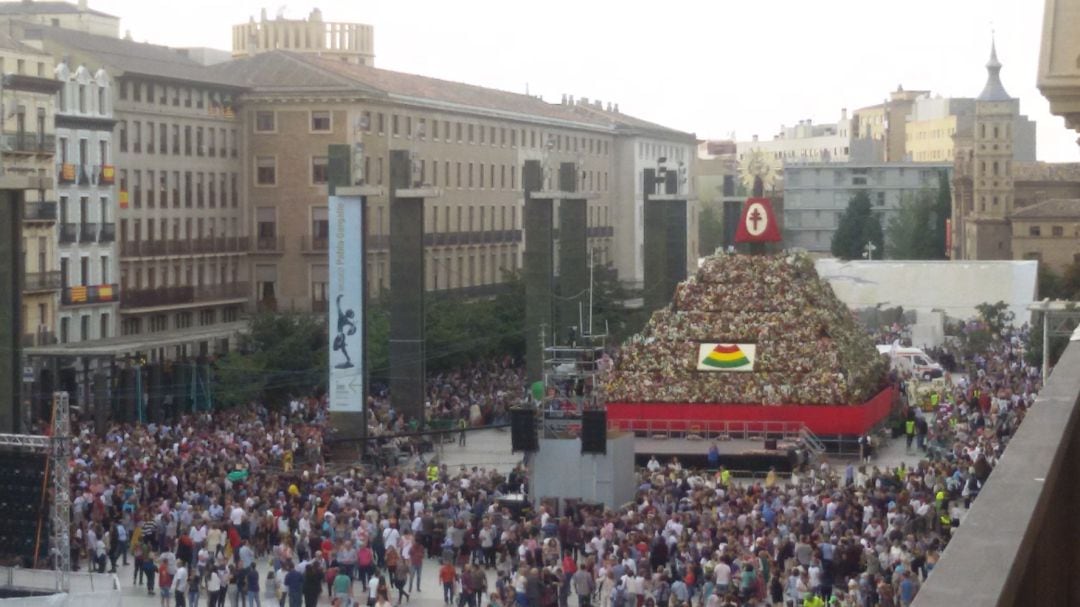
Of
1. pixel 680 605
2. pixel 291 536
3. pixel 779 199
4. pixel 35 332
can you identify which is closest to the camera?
pixel 680 605

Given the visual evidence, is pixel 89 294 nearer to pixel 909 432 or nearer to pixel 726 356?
pixel 726 356

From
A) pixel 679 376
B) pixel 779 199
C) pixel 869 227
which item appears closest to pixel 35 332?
pixel 679 376

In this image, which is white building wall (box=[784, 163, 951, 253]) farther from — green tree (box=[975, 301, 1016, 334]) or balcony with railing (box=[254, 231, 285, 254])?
balcony with railing (box=[254, 231, 285, 254])

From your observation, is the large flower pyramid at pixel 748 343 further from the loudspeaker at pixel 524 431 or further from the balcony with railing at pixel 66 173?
the balcony with railing at pixel 66 173

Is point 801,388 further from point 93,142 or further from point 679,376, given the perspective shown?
point 93,142

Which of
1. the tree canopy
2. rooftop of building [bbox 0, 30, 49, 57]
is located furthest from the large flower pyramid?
the tree canopy

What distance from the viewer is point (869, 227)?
5817 inches

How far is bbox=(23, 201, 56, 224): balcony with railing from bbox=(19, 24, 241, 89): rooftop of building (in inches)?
321

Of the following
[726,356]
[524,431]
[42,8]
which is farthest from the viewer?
[42,8]

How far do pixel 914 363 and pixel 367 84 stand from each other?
26.9 meters

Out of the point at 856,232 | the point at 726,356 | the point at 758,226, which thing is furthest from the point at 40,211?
the point at 856,232

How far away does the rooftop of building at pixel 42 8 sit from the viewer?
86.6 meters

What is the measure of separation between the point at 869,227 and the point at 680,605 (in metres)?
127

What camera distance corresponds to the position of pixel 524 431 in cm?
3544
